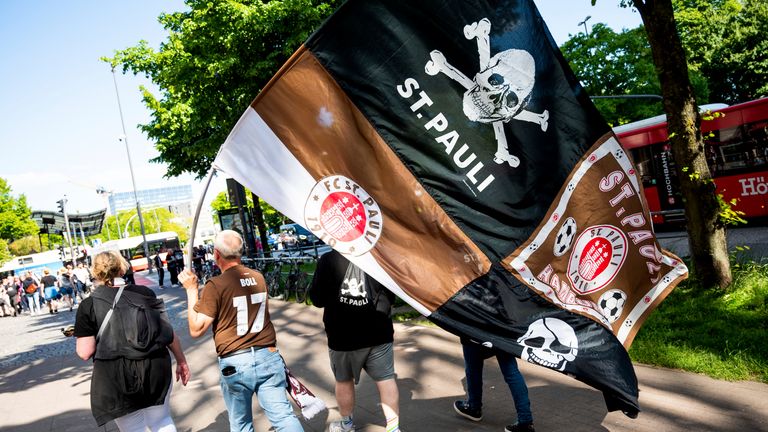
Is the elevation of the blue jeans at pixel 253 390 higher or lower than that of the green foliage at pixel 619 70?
lower

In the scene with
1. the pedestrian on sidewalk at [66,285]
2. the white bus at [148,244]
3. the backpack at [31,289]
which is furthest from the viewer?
the white bus at [148,244]

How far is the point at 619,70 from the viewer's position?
113 feet

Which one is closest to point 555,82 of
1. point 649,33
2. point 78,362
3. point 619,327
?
point 619,327

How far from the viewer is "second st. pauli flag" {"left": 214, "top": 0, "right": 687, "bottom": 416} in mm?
3291

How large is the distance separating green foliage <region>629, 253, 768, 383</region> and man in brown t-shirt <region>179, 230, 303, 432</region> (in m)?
3.93

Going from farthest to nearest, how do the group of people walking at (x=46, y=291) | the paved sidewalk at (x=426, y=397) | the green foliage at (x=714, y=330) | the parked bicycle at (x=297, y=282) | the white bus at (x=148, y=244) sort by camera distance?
the white bus at (x=148, y=244) → the group of people walking at (x=46, y=291) → the parked bicycle at (x=297, y=282) → the green foliage at (x=714, y=330) → the paved sidewalk at (x=426, y=397)

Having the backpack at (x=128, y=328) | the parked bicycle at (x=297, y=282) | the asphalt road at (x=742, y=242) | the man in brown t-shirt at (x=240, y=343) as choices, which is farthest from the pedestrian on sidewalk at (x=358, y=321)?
the parked bicycle at (x=297, y=282)

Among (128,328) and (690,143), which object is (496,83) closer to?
(128,328)

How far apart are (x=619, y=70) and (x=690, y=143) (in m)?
29.7

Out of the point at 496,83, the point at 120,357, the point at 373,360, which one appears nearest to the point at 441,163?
the point at 496,83

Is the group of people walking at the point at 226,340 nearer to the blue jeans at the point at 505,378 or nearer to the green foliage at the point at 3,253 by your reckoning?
the blue jeans at the point at 505,378

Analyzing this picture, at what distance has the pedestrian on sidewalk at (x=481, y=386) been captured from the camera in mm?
4434

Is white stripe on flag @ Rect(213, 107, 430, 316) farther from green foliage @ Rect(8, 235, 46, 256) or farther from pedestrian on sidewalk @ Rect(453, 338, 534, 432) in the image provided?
green foliage @ Rect(8, 235, 46, 256)

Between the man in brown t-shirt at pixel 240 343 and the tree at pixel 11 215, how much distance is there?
64.3m
